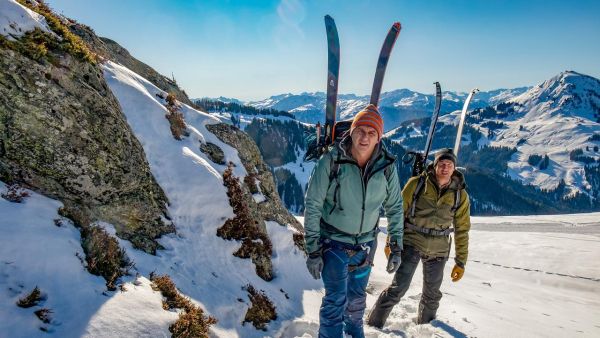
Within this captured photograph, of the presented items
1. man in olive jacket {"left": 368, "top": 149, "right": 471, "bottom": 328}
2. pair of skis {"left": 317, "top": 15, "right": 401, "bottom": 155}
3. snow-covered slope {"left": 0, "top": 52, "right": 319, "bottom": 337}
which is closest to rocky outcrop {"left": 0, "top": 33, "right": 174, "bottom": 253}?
snow-covered slope {"left": 0, "top": 52, "right": 319, "bottom": 337}

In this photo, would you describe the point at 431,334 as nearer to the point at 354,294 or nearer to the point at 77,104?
the point at 354,294

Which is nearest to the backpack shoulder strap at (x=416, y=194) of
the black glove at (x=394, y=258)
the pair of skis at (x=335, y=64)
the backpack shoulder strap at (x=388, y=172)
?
the black glove at (x=394, y=258)

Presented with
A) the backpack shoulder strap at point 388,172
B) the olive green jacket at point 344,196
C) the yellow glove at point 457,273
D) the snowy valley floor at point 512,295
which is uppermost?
the backpack shoulder strap at point 388,172

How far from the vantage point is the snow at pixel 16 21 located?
686 centimetres

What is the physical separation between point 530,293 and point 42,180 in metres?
15.9

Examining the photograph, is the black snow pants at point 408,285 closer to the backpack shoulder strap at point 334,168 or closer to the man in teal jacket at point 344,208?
the man in teal jacket at point 344,208

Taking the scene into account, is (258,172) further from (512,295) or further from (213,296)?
(512,295)

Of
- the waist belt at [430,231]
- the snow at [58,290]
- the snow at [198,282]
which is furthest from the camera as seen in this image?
the waist belt at [430,231]

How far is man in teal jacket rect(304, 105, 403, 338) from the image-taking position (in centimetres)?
493


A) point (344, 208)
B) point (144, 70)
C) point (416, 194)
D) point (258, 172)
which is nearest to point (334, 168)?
point (344, 208)

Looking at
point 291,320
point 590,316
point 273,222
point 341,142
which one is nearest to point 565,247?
point 590,316

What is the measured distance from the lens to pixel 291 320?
24.3 ft

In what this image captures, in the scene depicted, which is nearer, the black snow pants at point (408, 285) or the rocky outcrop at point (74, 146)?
the rocky outcrop at point (74, 146)

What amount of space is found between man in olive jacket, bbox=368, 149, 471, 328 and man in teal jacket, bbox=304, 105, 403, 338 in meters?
2.09
